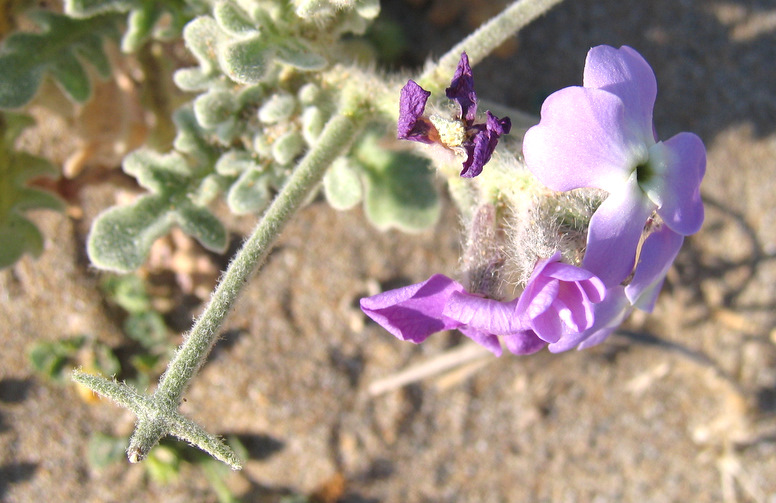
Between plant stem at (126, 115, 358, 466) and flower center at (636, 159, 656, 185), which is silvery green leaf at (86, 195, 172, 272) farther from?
flower center at (636, 159, 656, 185)

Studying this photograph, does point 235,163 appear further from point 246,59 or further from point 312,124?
point 246,59

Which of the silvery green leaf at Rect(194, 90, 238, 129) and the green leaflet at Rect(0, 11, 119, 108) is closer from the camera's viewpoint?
the silvery green leaf at Rect(194, 90, 238, 129)

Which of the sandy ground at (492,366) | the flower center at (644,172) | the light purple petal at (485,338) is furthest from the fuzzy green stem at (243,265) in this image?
the sandy ground at (492,366)

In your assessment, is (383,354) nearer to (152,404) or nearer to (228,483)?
(228,483)

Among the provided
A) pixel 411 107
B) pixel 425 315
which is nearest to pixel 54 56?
pixel 411 107

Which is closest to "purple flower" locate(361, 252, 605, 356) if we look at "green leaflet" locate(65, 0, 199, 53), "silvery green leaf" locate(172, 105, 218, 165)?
"silvery green leaf" locate(172, 105, 218, 165)

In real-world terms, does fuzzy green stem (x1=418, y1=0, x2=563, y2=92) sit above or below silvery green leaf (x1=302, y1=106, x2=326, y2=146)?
above
